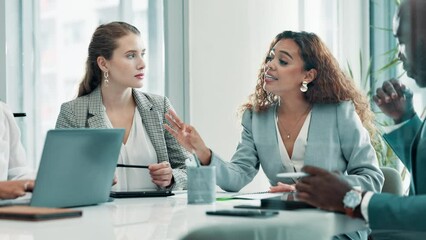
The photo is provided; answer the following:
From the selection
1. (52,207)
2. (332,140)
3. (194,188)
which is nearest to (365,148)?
(332,140)

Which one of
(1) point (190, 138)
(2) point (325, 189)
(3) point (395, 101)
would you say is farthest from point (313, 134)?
(2) point (325, 189)

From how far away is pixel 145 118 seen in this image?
3188 mm

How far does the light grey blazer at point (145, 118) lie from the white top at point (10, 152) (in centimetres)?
49

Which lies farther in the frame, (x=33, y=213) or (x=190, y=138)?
(x=190, y=138)

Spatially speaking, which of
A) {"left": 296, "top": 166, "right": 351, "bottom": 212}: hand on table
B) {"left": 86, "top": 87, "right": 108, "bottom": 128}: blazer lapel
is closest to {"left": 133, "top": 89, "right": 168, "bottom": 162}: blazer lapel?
{"left": 86, "top": 87, "right": 108, "bottom": 128}: blazer lapel

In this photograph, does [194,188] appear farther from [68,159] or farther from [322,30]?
[322,30]

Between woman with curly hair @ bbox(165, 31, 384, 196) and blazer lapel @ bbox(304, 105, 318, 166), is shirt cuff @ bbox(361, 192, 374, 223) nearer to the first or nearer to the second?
woman with curly hair @ bbox(165, 31, 384, 196)

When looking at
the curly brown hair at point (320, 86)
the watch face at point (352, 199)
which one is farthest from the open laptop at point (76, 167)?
the curly brown hair at point (320, 86)

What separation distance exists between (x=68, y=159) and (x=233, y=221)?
50 cm

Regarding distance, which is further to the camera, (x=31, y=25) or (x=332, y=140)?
(x=31, y=25)

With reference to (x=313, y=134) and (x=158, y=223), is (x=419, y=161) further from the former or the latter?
(x=313, y=134)

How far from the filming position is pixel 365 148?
269 centimetres

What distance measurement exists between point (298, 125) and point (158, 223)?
128cm

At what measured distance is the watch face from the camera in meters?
1.83
